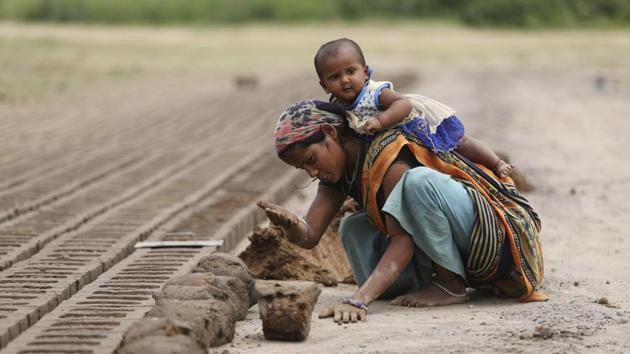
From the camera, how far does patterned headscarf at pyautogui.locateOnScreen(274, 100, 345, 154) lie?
488cm

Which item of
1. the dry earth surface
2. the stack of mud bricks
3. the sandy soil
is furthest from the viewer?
the dry earth surface

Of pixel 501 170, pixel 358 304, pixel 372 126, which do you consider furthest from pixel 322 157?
pixel 501 170

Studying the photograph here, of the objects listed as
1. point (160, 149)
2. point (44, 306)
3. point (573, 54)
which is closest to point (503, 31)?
point (573, 54)

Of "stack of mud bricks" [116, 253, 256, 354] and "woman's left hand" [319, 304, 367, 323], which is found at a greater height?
"stack of mud bricks" [116, 253, 256, 354]

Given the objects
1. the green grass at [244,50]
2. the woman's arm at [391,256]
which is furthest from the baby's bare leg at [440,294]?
the green grass at [244,50]

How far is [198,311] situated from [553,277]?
2160mm

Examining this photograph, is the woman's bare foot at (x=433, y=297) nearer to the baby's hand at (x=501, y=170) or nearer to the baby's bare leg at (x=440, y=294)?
the baby's bare leg at (x=440, y=294)

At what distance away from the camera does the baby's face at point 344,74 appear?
493 cm

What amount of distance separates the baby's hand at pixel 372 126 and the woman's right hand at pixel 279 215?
1.49 feet

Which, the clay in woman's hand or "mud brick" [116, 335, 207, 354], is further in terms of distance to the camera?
the clay in woman's hand

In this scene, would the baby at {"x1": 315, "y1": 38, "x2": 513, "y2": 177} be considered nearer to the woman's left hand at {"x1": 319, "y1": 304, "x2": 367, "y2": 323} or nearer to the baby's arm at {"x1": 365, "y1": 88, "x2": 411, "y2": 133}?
the baby's arm at {"x1": 365, "y1": 88, "x2": 411, "y2": 133}

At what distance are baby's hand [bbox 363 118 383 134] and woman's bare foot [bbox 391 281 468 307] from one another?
0.74 metres

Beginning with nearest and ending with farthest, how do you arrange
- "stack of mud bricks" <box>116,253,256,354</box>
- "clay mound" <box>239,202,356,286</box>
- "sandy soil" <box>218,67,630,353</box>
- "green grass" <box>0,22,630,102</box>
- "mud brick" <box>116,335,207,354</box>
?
"mud brick" <box>116,335,207,354</box> < "stack of mud bricks" <box>116,253,256,354</box> < "sandy soil" <box>218,67,630,353</box> < "clay mound" <box>239,202,356,286</box> < "green grass" <box>0,22,630,102</box>

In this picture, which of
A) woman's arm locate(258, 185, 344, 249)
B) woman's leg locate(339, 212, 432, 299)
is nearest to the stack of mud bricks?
woman's arm locate(258, 185, 344, 249)
